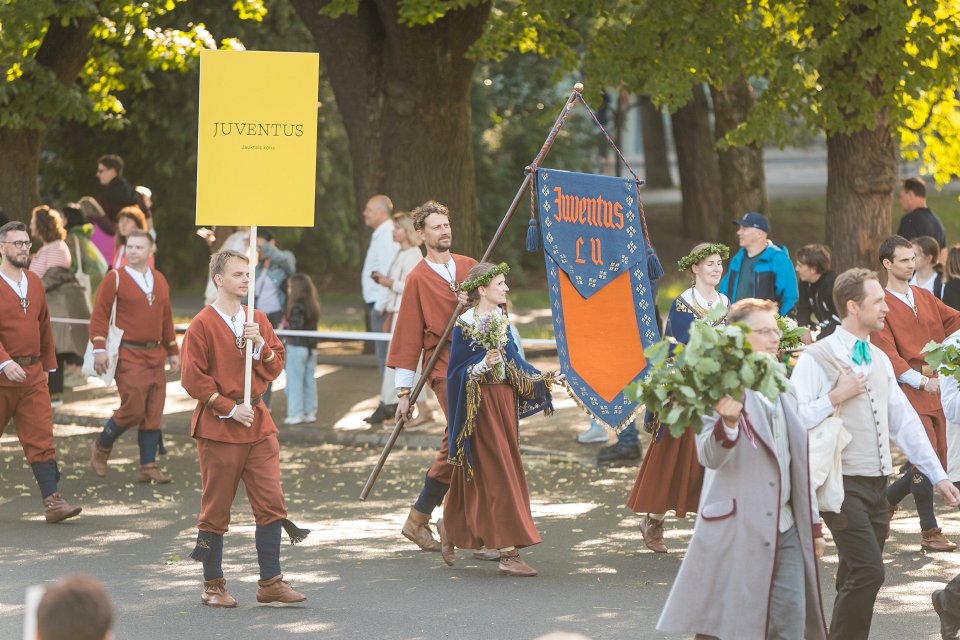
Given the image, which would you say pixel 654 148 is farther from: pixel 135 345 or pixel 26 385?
pixel 26 385

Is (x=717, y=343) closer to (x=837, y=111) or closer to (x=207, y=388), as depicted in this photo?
(x=207, y=388)

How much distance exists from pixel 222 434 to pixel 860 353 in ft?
11.0

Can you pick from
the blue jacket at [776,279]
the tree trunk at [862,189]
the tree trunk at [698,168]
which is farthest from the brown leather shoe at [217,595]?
the tree trunk at [698,168]

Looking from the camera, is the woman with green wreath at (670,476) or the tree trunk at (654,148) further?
the tree trunk at (654,148)

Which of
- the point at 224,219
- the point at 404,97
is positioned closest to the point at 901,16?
the point at 404,97

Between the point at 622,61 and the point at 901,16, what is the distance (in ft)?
9.79

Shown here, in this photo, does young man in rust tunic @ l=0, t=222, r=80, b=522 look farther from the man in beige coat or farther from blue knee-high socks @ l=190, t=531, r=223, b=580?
the man in beige coat

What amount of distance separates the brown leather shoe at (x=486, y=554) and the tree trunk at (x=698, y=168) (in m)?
21.4

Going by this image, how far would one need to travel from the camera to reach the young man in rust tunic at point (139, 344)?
39.0 ft

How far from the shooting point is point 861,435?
263 inches

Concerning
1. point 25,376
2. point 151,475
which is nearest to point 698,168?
point 151,475

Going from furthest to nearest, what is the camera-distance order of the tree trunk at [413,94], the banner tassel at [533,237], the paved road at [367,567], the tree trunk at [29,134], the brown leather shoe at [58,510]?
the tree trunk at [29,134]
the tree trunk at [413,94]
the brown leather shoe at [58,510]
the banner tassel at [533,237]
the paved road at [367,567]

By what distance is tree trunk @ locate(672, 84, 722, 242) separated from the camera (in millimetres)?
30312

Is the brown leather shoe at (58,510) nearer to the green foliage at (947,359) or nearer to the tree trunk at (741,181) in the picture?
the green foliage at (947,359)
